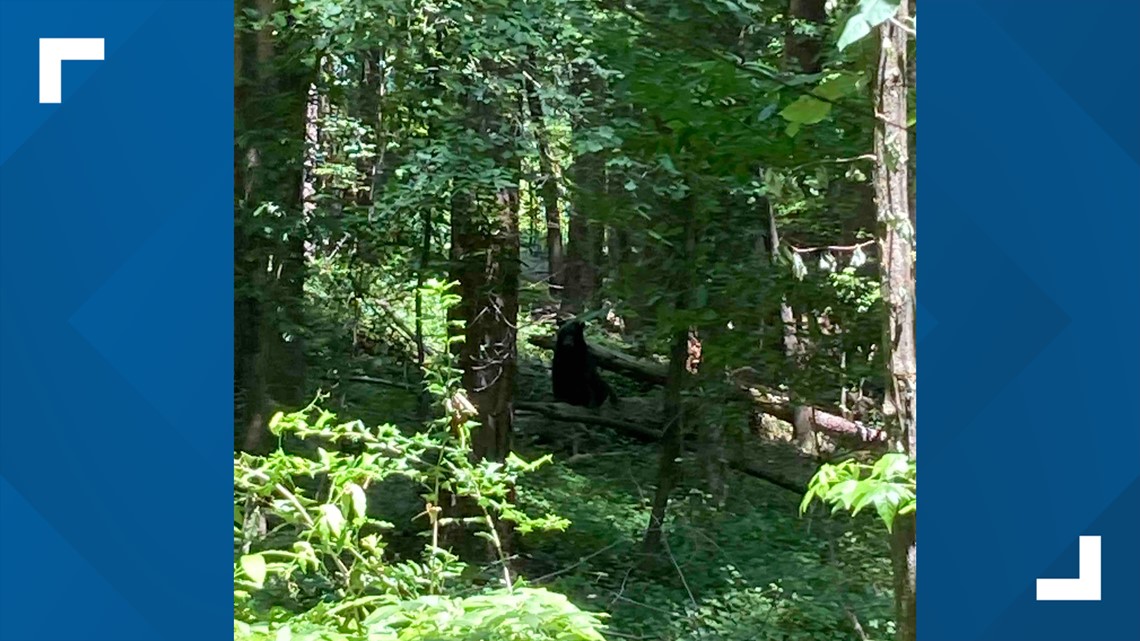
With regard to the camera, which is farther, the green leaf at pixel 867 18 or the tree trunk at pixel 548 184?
the tree trunk at pixel 548 184

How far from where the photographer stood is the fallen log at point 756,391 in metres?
2.49

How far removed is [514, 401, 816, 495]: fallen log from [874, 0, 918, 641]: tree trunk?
22 centimetres

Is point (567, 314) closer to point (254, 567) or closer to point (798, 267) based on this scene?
point (798, 267)

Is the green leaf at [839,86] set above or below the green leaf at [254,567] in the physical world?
above

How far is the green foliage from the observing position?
2.31 m
